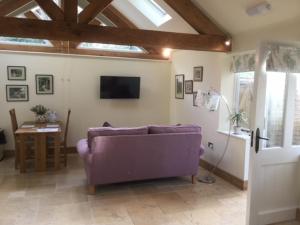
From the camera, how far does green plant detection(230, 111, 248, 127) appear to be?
4.17 m

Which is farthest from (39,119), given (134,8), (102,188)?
(134,8)

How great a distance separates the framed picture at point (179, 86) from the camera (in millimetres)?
5902

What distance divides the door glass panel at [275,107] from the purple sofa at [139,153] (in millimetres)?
1324

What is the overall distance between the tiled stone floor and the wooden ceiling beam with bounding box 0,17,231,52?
2.18 meters

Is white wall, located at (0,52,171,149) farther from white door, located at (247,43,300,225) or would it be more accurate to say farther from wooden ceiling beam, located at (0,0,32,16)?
white door, located at (247,43,300,225)

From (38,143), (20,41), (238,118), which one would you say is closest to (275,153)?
(238,118)

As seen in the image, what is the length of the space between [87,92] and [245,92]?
11.3ft

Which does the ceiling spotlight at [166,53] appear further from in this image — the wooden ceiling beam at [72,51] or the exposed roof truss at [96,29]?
the exposed roof truss at [96,29]

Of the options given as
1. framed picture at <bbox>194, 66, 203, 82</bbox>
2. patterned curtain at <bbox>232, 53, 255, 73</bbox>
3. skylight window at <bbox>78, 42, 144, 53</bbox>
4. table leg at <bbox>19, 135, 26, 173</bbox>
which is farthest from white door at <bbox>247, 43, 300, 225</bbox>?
skylight window at <bbox>78, 42, 144, 53</bbox>

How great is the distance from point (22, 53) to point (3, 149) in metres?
2.04

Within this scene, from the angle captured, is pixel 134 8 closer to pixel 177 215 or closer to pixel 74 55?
pixel 74 55

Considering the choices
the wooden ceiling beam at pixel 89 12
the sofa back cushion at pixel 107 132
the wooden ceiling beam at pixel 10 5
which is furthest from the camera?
the wooden ceiling beam at pixel 10 5

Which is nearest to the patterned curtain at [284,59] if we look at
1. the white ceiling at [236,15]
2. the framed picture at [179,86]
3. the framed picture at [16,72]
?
the white ceiling at [236,15]

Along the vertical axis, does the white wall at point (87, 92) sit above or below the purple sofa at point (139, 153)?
above
